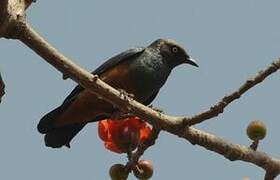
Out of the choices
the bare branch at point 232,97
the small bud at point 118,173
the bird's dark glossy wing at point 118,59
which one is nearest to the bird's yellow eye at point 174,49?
the bird's dark glossy wing at point 118,59

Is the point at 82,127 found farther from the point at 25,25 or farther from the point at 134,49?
the point at 25,25

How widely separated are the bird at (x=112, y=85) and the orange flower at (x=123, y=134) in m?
1.28

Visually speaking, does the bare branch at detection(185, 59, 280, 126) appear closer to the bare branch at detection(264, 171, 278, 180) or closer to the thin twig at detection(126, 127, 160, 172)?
the thin twig at detection(126, 127, 160, 172)

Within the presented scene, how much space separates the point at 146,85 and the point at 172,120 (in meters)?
2.61

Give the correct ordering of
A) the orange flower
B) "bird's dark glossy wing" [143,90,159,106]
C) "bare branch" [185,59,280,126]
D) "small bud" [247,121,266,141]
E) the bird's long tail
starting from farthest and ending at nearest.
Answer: "bird's dark glossy wing" [143,90,159,106]
the bird's long tail
the orange flower
"small bud" [247,121,266,141]
"bare branch" [185,59,280,126]

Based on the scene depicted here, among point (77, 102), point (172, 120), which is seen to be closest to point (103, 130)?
point (172, 120)

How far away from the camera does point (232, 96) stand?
356cm

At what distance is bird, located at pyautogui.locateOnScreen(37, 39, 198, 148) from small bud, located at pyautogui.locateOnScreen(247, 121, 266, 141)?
210 cm

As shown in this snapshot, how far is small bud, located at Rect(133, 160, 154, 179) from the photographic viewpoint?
4.09 m

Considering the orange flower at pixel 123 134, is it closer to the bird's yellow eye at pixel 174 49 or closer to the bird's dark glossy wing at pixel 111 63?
the bird's dark glossy wing at pixel 111 63

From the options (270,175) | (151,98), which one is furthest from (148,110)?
(151,98)

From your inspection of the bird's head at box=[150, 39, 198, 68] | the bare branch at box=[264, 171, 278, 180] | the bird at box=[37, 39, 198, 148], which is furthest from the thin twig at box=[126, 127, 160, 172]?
the bird's head at box=[150, 39, 198, 68]

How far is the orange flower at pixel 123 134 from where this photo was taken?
4.42 metres

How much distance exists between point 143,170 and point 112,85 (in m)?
2.35
